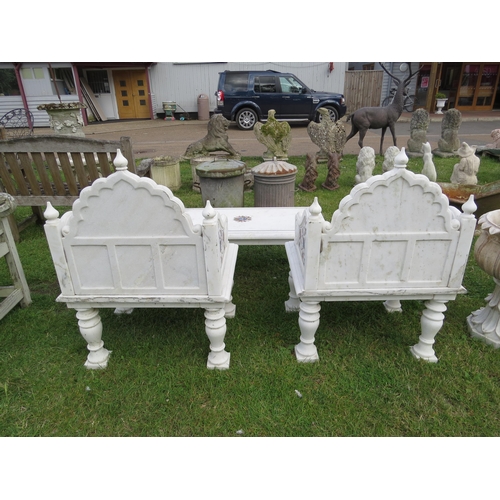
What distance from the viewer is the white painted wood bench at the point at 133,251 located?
85.0 inches

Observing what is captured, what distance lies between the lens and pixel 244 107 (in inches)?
521

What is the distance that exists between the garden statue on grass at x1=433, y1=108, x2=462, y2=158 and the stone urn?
6631 millimetres

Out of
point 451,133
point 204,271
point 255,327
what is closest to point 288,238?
point 255,327

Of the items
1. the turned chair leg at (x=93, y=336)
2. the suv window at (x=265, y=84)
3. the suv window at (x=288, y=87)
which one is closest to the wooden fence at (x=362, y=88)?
the suv window at (x=288, y=87)

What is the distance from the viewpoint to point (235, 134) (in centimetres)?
1280

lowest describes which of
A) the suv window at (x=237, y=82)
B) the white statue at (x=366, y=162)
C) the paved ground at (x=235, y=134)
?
the paved ground at (x=235, y=134)

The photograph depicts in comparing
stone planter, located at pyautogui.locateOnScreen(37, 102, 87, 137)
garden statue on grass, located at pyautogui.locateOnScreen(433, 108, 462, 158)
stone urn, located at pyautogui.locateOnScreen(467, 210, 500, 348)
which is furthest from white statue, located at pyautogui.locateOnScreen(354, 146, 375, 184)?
stone planter, located at pyautogui.locateOnScreen(37, 102, 87, 137)

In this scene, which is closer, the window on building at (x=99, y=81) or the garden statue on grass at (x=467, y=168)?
the garden statue on grass at (x=467, y=168)

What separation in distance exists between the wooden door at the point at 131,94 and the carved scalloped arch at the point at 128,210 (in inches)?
646

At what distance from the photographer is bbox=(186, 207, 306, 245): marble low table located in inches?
130

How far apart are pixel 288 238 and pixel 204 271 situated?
1.15 m

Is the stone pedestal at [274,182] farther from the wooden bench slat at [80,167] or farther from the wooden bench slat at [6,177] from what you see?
the wooden bench slat at [6,177]

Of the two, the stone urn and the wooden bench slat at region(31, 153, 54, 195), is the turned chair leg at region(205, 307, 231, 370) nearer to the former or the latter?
the stone urn

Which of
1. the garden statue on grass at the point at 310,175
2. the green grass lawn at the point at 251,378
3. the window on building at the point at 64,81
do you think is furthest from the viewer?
the window on building at the point at 64,81
